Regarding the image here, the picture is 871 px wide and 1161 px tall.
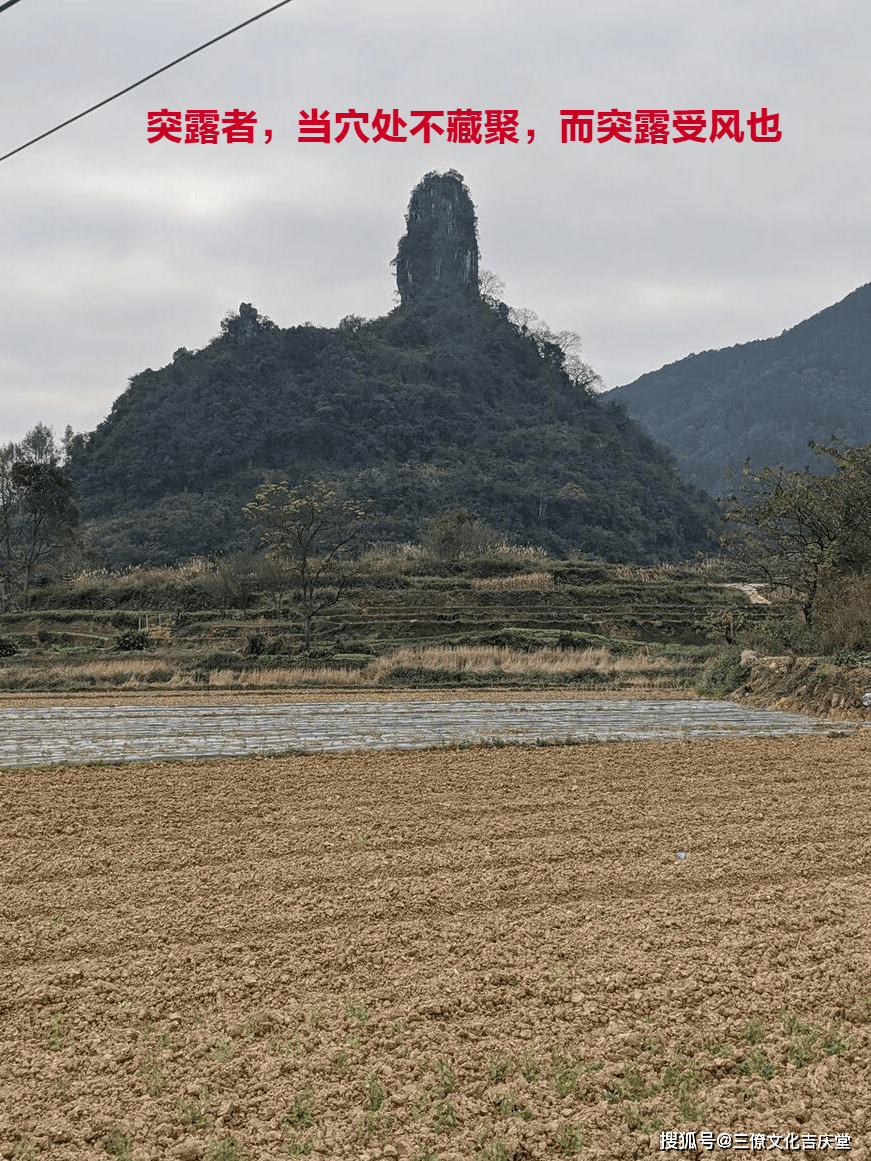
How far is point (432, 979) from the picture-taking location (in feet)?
13.6

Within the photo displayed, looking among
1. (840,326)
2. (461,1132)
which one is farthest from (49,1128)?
(840,326)

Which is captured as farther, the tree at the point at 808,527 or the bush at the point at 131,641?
the bush at the point at 131,641

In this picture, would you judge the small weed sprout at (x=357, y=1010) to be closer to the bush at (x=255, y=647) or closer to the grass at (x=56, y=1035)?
the grass at (x=56, y=1035)

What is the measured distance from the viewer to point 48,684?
20.3m

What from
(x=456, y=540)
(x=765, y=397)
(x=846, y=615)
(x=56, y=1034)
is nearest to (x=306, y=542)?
(x=846, y=615)

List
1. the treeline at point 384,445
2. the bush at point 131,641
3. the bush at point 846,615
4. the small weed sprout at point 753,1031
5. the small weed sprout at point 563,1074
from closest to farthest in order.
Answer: the small weed sprout at point 563,1074 < the small weed sprout at point 753,1031 < the bush at point 846,615 < the bush at point 131,641 < the treeline at point 384,445

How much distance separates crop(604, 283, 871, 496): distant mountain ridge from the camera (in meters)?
135

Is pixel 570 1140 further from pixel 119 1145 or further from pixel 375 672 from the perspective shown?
pixel 375 672

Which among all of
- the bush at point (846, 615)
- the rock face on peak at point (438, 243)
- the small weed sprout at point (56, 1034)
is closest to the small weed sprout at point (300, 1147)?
the small weed sprout at point (56, 1034)

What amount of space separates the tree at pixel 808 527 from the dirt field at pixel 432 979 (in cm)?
1050

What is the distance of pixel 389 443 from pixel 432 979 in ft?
271

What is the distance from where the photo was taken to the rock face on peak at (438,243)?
11944 centimetres

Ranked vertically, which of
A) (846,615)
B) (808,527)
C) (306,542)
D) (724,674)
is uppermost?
(306,542)

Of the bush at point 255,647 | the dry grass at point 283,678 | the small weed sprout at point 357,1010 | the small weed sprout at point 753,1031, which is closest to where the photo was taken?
the small weed sprout at point 753,1031
